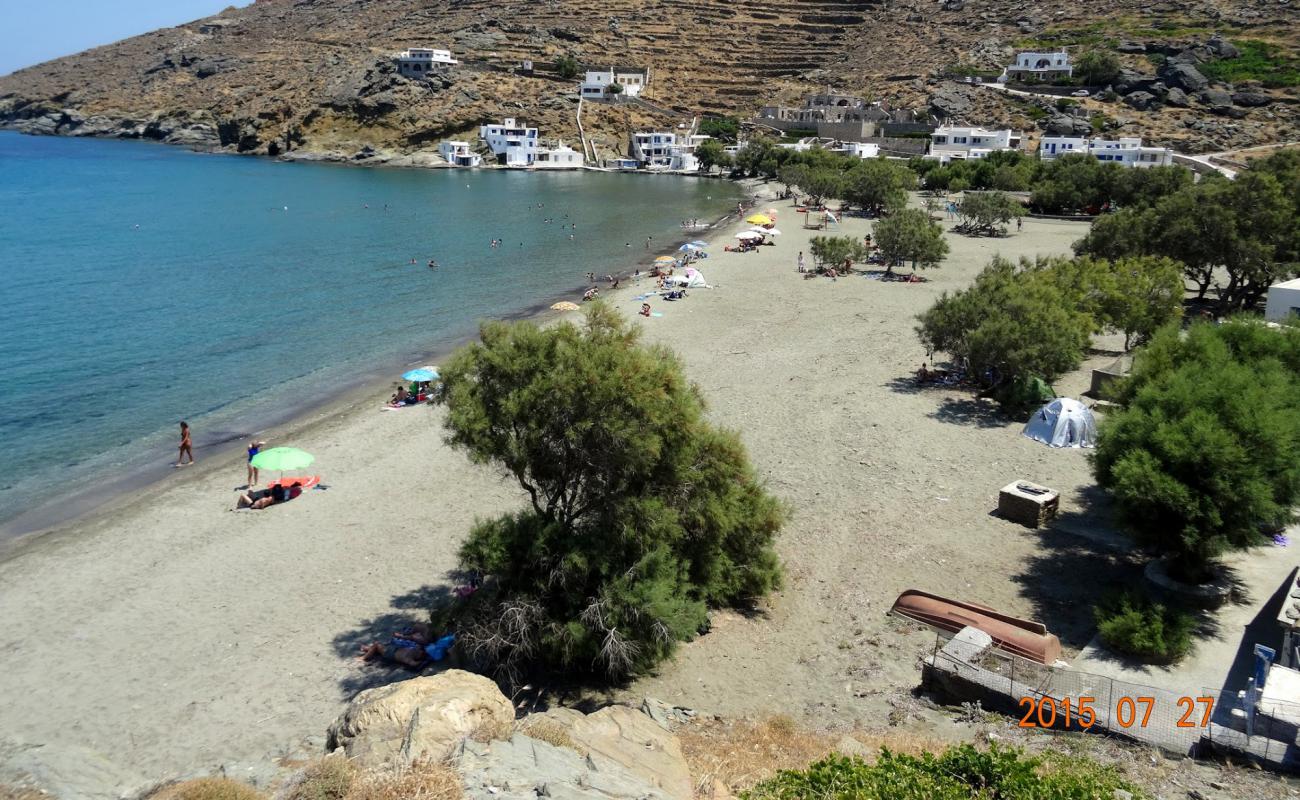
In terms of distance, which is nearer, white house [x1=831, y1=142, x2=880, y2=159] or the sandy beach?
the sandy beach

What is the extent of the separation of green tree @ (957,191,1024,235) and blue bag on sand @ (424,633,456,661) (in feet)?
155

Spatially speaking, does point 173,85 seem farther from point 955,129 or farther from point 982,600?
point 982,600

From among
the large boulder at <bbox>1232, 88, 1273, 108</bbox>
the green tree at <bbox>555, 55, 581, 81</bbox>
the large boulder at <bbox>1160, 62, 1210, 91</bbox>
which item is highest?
the green tree at <bbox>555, 55, 581, 81</bbox>

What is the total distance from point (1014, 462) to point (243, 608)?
14.7m

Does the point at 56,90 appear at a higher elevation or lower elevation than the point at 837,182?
higher

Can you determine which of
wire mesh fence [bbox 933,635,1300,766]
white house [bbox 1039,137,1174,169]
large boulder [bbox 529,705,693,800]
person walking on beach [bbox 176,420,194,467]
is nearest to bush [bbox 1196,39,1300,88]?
white house [bbox 1039,137,1174,169]

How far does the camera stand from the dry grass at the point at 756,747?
26.6ft

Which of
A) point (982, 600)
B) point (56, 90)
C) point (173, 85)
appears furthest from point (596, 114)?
point (56, 90)

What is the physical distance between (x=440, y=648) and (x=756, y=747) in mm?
4572

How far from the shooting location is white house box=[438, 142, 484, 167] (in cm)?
10731

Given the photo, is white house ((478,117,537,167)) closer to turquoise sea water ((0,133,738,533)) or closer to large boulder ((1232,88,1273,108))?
turquoise sea water ((0,133,738,533))

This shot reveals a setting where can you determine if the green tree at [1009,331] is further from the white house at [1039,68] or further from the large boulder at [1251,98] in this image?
the white house at [1039,68]

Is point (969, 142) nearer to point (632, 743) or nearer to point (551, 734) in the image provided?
point (632, 743)

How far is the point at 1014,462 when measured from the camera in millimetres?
17297
